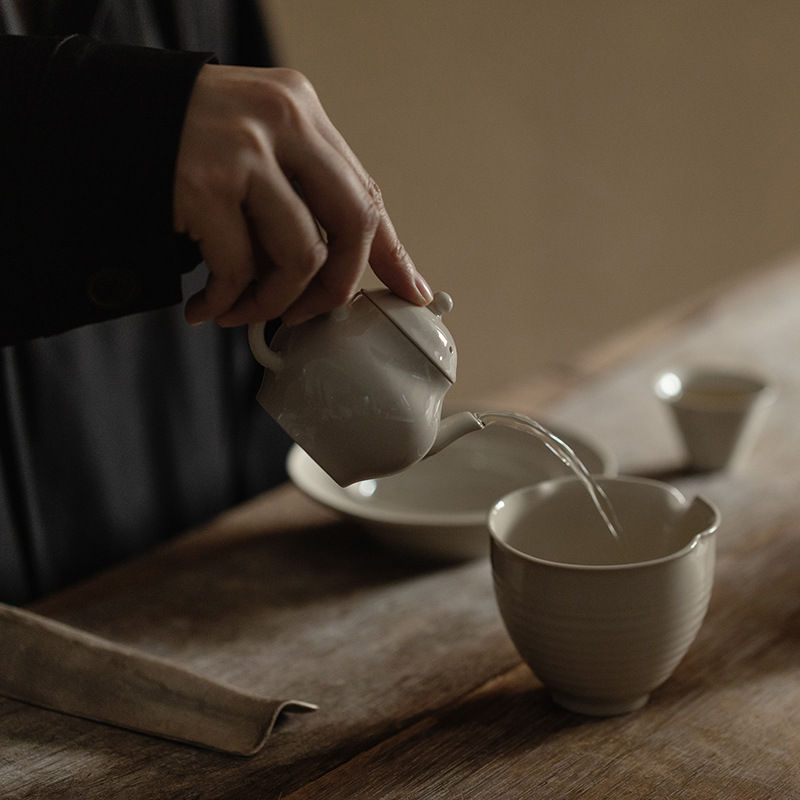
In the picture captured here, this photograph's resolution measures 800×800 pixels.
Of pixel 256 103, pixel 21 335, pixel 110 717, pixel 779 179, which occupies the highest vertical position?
pixel 256 103

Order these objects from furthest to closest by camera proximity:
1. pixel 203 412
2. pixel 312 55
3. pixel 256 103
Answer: pixel 312 55 < pixel 203 412 < pixel 256 103

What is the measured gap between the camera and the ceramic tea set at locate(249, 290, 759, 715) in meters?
0.60

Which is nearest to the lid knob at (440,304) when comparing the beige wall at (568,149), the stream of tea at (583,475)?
the stream of tea at (583,475)

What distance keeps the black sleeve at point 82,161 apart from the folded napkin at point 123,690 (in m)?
0.26

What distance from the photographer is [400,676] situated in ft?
2.42

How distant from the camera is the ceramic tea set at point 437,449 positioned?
0.60 meters

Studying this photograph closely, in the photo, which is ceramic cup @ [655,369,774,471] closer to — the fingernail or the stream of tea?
the stream of tea

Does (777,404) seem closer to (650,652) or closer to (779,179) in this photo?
(650,652)

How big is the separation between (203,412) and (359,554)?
33 centimetres

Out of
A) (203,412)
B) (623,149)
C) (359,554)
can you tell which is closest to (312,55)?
(623,149)

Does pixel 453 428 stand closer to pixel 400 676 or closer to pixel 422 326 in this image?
pixel 422 326

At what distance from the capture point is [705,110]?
313 centimetres

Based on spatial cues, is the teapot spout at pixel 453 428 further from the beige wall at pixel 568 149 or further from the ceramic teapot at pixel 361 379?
the beige wall at pixel 568 149

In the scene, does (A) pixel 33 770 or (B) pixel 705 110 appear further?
(B) pixel 705 110
